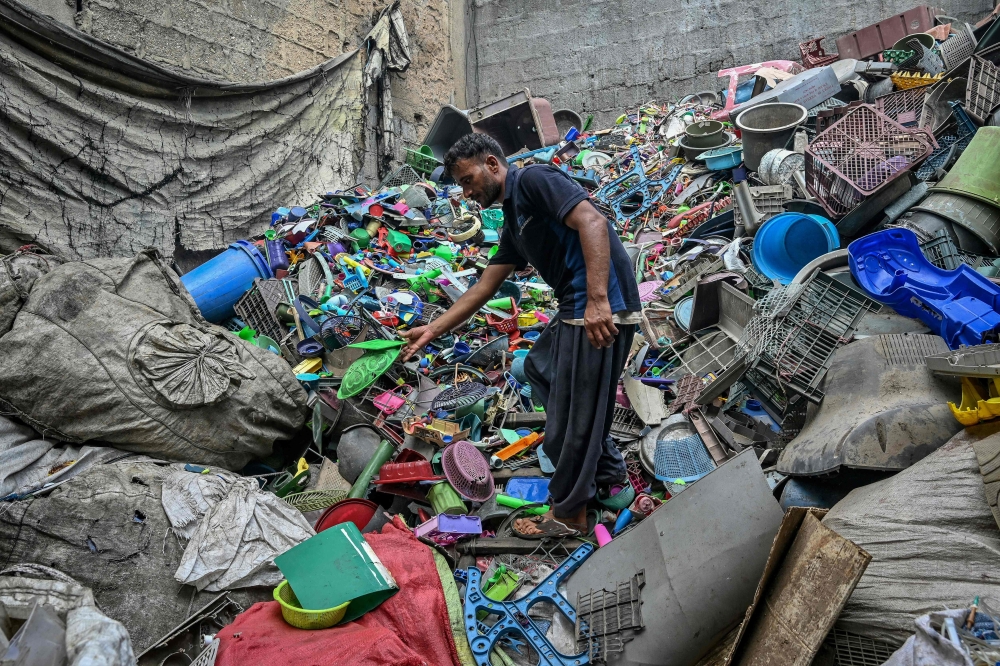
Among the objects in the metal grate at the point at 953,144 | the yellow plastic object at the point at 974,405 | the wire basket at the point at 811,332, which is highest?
the metal grate at the point at 953,144

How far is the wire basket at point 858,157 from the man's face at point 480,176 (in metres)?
2.44

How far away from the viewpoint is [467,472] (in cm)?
315

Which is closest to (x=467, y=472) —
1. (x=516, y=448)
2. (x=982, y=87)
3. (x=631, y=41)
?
(x=516, y=448)

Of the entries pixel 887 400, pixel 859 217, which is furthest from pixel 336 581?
pixel 859 217

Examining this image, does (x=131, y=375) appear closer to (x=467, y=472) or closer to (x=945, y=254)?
(x=467, y=472)

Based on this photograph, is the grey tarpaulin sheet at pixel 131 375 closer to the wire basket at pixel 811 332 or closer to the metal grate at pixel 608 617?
the metal grate at pixel 608 617

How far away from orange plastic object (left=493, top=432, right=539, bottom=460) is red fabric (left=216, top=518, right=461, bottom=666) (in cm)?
98

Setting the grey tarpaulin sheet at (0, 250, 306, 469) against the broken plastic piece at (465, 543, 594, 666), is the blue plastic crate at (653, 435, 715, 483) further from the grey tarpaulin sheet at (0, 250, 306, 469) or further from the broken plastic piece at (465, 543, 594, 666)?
the grey tarpaulin sheet at (0, 250, 306, 469)

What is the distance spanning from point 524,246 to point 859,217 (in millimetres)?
2410

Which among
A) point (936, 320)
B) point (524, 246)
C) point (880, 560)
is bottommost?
point (880, 560)

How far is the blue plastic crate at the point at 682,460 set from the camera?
3123 mm

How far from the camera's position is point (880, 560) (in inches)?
78.8

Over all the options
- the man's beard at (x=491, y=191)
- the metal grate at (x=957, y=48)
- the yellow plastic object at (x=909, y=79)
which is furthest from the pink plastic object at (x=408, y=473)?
the metal grate at (x=957, y=48)

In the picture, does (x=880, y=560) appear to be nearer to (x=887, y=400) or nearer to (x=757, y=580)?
(x=757, y=580)
